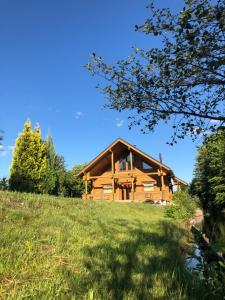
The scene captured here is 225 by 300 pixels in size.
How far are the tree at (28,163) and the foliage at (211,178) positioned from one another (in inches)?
592

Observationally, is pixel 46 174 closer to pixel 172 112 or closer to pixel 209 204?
pixel 209 204

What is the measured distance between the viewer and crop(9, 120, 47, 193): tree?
95.0 ft

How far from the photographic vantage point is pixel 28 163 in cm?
3038

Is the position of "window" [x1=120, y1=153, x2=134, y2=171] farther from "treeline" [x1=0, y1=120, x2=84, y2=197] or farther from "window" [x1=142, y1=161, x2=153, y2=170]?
"treeline" [x1=0, y1=120, x2=84, y2=197]

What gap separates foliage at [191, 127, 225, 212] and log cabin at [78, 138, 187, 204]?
3.60 metres

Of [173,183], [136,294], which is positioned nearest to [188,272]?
[136,294]

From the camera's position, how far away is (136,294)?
16.6 feet

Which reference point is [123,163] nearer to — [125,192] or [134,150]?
[134,150]

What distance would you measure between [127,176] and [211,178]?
30.1 feet

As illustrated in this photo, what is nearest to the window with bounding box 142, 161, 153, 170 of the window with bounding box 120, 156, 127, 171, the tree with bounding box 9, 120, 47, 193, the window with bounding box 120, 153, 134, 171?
the window with bounding box 120, 153, 134, 171

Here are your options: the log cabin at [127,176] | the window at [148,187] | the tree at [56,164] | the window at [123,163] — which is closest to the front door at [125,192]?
the log cabin at [127,176]

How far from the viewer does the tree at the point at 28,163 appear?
2897 centimetres

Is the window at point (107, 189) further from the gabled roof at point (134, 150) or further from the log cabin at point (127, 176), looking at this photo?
the gabled roof at point (134, 150)

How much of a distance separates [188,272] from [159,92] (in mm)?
3918
